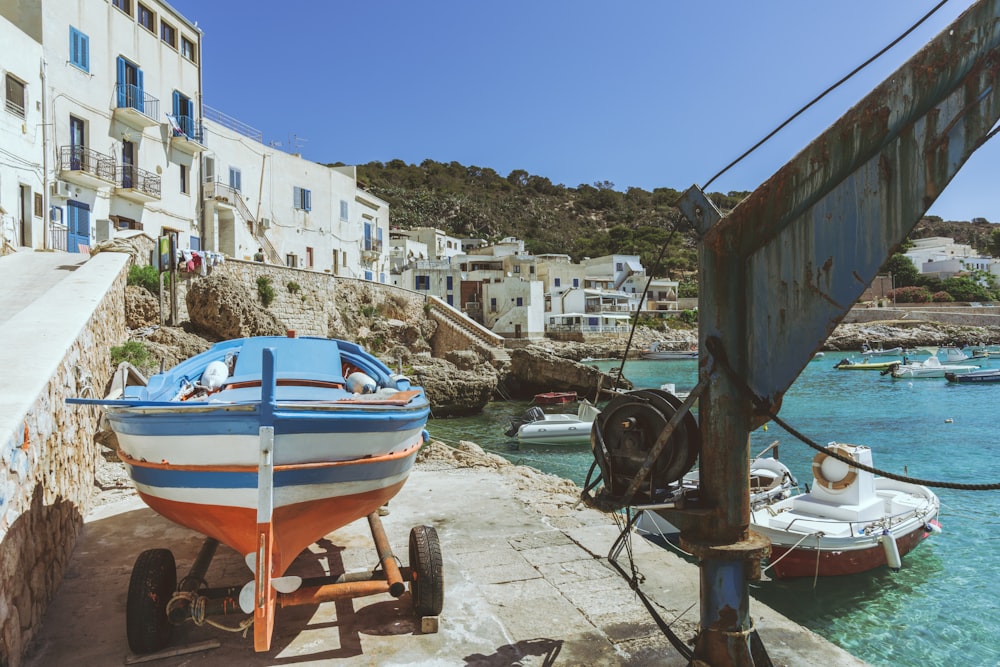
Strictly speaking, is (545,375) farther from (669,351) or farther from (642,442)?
(642,442)

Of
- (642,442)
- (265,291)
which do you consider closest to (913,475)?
(642,442)

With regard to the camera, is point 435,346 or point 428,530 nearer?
point 428,530

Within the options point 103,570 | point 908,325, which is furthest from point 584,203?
point 103,570

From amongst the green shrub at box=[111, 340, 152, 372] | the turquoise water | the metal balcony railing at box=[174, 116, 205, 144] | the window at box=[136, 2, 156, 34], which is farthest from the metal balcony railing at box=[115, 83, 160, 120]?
the turquoise water

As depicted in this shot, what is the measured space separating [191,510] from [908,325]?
8135 cm

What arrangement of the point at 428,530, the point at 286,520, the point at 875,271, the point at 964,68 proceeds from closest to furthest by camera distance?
the point at 964,68
the point at 875,271
the point at 286,520
the point at 428,530

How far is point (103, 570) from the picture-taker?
5.54 metres

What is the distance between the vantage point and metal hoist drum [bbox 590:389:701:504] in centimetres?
350

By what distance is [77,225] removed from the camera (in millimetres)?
21281

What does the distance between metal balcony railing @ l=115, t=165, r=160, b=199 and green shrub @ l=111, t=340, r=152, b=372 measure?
13.5 meters

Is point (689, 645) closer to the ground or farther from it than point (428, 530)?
closer to the ground

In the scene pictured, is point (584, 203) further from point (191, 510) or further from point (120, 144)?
point (191, 510)

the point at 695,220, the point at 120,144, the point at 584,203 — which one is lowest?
the point at 695,220

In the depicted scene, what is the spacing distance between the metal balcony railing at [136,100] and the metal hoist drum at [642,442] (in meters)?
26.4
